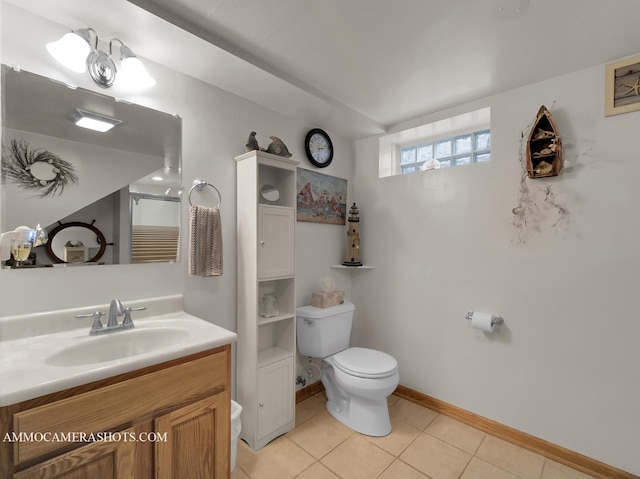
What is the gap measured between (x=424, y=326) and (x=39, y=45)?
106 inches

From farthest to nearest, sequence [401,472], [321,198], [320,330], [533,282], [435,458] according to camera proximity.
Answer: [321,198] < [320,330] < [533,282] < [435,458] < [401,472]

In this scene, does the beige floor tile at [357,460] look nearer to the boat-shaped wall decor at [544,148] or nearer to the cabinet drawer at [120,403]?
the cabinet drawer at [120,403]

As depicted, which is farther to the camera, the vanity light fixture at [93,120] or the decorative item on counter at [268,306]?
the decorative item on counter at [268,306]

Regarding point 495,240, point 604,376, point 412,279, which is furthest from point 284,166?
point 604,376

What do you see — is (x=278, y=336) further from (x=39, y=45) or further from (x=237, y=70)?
(x=39, y=45)

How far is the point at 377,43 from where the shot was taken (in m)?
1.49

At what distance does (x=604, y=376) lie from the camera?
159 cm

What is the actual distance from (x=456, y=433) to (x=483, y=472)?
33 centimetres

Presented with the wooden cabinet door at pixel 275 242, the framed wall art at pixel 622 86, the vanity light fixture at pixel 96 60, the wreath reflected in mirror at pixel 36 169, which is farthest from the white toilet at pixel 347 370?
the framed wall art at pixel 622 86

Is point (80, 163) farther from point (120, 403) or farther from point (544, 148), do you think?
point (544, 148)

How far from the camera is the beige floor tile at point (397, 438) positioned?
70.0 inches

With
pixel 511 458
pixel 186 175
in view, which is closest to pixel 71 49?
pixel 186 175

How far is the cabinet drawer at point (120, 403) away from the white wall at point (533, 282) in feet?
5.37

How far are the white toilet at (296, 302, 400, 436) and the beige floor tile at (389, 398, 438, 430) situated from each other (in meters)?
0.21
